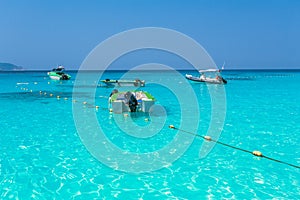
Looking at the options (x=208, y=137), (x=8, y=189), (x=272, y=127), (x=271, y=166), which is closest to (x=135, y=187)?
(x=8, y=189)

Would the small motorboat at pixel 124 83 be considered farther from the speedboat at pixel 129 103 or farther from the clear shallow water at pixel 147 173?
the clear shallow water at pixel 147 173

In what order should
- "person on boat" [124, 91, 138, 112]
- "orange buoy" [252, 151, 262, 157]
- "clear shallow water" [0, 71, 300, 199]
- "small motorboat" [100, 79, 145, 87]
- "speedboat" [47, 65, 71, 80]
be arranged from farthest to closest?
"speedboat" [47, 65, 71, 80]
"small motorboat" [100, 79, 145, 87]
"person on boat" [124, 91, 138, 112]
"orange buoy" [252, 151, 262, 157]
"clear shallow water" [0, 71, 300, 199]

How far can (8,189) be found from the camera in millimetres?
7559

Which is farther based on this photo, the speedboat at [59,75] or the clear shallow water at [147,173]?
the speedboat at [59,75]

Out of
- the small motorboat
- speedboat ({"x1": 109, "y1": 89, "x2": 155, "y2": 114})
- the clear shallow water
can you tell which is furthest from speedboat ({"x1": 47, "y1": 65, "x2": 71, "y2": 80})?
the clear shallow water

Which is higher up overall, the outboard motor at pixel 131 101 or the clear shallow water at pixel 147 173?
the outboard motor at pixel 131 101

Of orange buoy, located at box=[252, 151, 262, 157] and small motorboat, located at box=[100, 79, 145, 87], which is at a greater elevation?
small motorboat, located at box=[100, 79, 145, 87]

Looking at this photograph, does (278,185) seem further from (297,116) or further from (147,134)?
(297,116)

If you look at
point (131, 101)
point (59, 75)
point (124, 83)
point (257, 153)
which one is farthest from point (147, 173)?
point (59, 75)

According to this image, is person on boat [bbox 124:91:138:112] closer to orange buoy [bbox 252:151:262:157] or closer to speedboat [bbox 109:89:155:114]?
speedboat [bbox 109:89:155:114]

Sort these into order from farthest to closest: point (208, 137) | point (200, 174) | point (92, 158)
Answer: point (208, 137)
point (92, 158)
point (200, 174)

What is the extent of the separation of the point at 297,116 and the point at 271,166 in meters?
10.2

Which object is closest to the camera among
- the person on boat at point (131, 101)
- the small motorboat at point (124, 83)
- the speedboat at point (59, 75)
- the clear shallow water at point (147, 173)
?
the clear shallow water at point (147, 173)

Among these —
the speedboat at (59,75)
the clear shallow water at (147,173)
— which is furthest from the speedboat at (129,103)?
the speedboat at (59,75)
